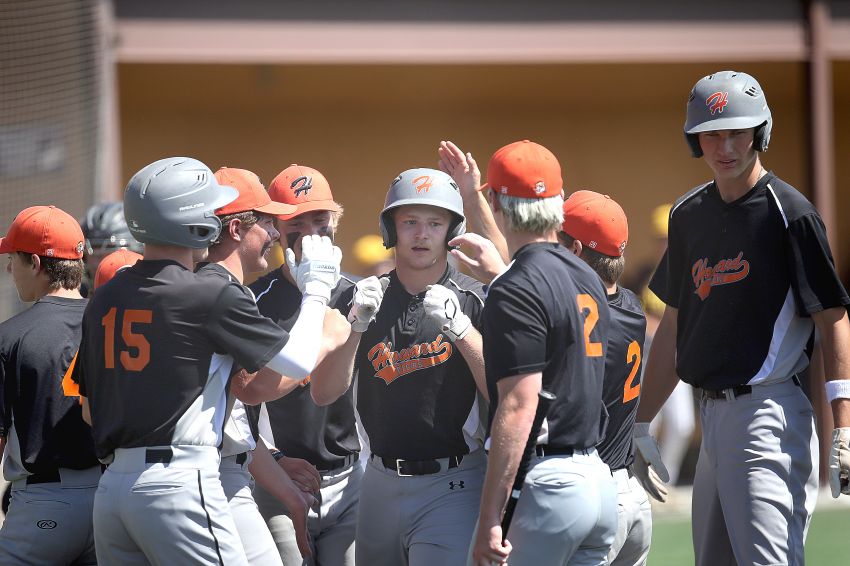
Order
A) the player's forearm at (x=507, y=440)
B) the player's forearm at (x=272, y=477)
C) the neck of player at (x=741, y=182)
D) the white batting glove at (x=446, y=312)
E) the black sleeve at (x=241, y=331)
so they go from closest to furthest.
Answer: the player's forearm at (x=507, y=440)
the black sleeve at (x=241, y=331)
the white batting glove at (x=446, y=312)
the neck of player at (x=741, y=182)
the player's forearm at (x=272, y=477)

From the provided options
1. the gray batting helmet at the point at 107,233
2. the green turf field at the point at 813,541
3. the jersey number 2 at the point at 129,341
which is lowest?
the green turf field at the point at 813,541

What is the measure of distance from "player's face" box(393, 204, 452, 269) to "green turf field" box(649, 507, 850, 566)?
3871 millimetres

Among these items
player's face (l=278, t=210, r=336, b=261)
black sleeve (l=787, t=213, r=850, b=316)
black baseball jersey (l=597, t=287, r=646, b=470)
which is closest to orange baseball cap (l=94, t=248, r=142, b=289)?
player's face (l=278, t=210, r=336, b=261)

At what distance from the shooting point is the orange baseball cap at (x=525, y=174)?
379 centimetres

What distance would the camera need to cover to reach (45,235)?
470cm

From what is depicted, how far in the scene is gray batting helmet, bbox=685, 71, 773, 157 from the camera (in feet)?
14.1

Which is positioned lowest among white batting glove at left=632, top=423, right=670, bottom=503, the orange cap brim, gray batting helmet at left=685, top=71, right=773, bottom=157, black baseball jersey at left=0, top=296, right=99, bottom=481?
white batting glove at left=632, top=423, right=670, bottom=503

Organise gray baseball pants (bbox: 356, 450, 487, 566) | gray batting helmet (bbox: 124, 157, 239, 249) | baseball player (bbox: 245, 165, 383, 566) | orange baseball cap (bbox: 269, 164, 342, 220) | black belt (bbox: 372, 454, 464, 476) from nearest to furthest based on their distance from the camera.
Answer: gray batting helmet (bbox: 124, 157, 239, 249) → gray baseball pants (bbox: 356, 450, 487, 566) → black belt (bbox: 372, 454, 464, 476) → baseball player (bbox: 245, 165, 383, 566) → orange baseball cap (bbox: 269, 164, 342, 220)

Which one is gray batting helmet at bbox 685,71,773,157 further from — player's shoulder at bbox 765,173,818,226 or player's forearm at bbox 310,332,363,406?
player's forearm at bbox 310,332,363,406

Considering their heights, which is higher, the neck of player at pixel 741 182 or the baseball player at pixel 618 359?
the neck of player at pixel 741 182

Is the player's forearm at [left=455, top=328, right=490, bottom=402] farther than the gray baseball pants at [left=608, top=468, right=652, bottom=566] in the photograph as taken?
No

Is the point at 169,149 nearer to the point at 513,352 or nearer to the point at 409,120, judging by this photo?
the point at 409,120

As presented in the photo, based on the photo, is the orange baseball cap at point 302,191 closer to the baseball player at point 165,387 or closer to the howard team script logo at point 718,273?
the baseball player at point 165,387

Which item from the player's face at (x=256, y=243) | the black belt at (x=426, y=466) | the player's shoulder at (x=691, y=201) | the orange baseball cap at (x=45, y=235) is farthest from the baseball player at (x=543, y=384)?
the orange baseball cap at (x=45, y=235)
